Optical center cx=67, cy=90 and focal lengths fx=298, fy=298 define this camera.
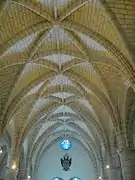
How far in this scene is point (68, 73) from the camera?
56.9 feet

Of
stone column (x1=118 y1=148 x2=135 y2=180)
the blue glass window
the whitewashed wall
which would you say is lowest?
stone column (x1=118 y1=148 x2=135 y2=180)

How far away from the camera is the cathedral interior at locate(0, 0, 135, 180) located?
12359 mm

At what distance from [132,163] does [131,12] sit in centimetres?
742

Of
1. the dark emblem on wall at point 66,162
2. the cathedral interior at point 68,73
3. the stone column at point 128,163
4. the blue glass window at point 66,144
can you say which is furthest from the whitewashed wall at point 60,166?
the stone column at point 128,163

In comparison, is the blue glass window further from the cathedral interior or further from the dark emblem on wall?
the cathedral interior

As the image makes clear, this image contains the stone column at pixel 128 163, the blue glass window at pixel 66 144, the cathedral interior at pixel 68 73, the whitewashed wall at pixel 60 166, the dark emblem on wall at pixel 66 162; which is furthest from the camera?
the blue glass window at pixel 66 144

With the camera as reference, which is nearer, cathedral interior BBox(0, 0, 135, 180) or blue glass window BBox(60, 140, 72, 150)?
cathedral interior BBox(0, 0, 135, 180)

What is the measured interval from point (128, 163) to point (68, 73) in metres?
6.03

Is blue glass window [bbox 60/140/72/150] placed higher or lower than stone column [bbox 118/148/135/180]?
higher

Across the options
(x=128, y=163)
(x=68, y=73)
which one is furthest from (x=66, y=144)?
(x=128, y=163)

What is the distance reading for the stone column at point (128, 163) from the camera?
48.0 feet

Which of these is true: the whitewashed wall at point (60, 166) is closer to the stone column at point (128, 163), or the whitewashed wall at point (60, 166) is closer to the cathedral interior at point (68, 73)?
the cathedral interior at point (68, 73)

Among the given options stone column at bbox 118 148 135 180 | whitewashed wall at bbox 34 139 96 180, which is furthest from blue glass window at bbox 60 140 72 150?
stone column at bbox 118 148 135 180

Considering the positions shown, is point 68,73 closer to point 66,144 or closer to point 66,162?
point 66,162
